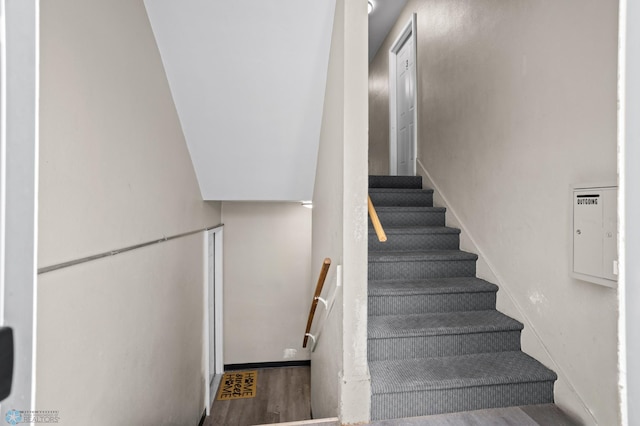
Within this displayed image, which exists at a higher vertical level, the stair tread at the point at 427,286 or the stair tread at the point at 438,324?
the stair tread at the point at 427,286

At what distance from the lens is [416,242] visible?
109 inches

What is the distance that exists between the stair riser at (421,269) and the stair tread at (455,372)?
0.66 metres

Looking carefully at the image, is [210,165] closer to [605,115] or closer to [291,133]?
[291,133]

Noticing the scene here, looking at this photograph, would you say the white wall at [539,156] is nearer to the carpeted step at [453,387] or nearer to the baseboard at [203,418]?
the carpeted step at [453,387]

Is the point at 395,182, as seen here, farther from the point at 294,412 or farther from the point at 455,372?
the point at 294,412

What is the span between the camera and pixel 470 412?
1.73 m

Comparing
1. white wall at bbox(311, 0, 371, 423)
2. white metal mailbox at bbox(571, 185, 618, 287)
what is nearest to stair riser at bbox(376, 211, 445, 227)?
white wall at bbox(311, 0, 371, 423)

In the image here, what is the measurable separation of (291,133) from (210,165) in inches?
30.8

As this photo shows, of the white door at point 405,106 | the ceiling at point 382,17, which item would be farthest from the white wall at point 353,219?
the ceiling at point 382,17

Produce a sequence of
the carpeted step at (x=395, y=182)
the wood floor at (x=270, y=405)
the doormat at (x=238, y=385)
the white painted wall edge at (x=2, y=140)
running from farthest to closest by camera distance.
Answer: the doormat at (x=238, y=385) < the carpeted step at (x=395, y=182) < the wood floor at (x=270, y=405) < the white painted wall edge at (x=2, y=140)

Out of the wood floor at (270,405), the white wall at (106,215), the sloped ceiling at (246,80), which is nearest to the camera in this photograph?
the white wall at (106,215)

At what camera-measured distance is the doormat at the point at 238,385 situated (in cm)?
371

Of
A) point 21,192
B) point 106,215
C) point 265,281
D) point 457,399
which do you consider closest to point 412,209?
Result: point 457,399
